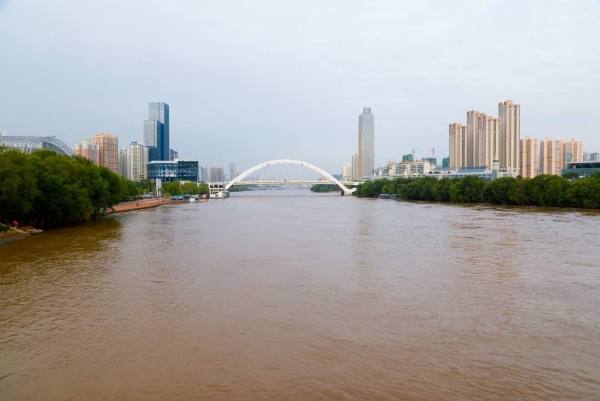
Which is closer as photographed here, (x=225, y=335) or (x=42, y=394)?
(x=42, y=394)

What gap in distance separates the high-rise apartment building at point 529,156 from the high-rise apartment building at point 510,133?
0.76m

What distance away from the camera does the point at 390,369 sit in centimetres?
362

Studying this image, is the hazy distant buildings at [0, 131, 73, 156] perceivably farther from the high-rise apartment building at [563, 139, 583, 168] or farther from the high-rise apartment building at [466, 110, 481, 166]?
the high-rise apartment building at [563, 139, 583, 168]

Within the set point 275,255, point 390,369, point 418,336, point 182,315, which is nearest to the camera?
point 390,369

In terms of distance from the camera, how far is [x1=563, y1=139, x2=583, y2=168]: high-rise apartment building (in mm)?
54750

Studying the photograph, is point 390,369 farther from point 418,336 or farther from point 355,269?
point 355,269

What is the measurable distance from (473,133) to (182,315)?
203 ft

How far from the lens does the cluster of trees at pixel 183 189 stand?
44094 mm

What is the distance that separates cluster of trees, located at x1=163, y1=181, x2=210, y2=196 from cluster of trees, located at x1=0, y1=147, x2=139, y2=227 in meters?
24.8

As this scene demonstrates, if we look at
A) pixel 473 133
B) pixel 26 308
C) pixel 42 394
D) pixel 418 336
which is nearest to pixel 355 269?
pixel 418 336

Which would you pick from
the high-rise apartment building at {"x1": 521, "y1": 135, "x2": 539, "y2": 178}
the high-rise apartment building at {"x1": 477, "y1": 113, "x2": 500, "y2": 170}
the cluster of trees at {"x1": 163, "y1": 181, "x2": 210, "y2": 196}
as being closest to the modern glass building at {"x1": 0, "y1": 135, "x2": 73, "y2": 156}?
the cluster of trees at {"x1": 163, "y1": 181, "x2": 210, "y2": 196}

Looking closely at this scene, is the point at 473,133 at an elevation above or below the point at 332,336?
above

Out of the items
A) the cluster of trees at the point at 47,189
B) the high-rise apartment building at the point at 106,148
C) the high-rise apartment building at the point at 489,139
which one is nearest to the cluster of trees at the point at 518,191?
the cluster of trees at the point at 47,189

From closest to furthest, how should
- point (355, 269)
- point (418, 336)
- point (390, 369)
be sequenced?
point (390, 369)
point (418, 336)
point (355, 269)
